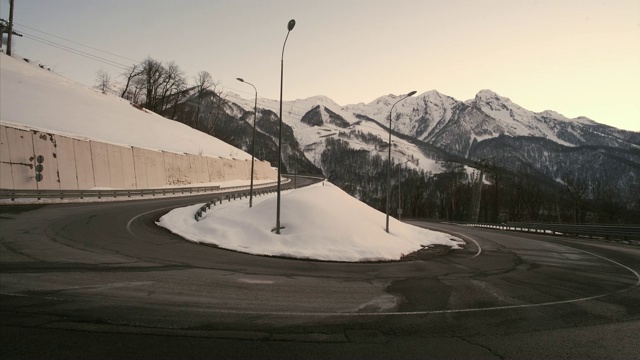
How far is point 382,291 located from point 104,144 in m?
32.0

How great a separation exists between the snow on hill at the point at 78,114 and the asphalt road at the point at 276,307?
907 inches

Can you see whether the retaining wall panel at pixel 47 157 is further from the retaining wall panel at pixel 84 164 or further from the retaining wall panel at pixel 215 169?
the retaining wall panel at pixel 215 169

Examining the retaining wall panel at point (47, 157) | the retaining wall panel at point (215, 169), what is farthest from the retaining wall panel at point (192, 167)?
the retaining wall panel at point (47, 157)

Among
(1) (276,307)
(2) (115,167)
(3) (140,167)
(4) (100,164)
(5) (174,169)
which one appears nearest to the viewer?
(1) (276,307)

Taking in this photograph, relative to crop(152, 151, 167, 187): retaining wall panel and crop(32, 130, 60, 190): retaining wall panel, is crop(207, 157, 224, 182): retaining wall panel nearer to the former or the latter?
crop(152, 151, 167, 187): retaining wall panel

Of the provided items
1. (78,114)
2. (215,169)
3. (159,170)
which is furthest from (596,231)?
(78,114)

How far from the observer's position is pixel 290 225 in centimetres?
1825

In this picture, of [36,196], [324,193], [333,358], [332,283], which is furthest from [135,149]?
[333,358]

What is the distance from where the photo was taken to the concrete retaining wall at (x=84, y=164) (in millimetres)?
24297

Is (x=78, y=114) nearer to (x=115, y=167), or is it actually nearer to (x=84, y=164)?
(x=115, y=167)

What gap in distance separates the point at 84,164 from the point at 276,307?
1178 inches

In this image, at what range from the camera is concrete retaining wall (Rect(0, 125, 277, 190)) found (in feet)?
79.7

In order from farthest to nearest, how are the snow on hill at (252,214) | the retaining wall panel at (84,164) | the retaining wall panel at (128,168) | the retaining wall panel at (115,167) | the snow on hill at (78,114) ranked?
the retaining wall panel at (128,168), the retaining wall panel at (115,167), the snow on hill at (78,114), the retaining wall panel at (84,164), the snow on hill at (252,214)

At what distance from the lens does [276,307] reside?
6.88 metres
